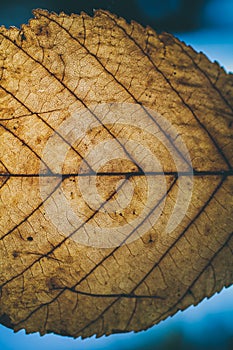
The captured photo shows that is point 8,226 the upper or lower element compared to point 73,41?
lower

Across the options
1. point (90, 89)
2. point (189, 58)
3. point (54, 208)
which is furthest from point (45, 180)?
point (189, 58)

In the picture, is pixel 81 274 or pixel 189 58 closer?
pixel 189 58

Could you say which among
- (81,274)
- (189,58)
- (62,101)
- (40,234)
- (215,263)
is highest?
(62,101)

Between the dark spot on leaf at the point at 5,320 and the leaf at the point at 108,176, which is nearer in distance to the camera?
the leaf at the point at 108,176

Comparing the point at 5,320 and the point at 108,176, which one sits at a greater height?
the point at 108,176

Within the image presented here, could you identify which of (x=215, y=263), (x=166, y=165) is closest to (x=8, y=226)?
(x=166, y=165)

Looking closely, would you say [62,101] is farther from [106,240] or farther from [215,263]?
[215,263]

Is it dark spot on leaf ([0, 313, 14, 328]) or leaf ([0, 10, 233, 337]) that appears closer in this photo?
leaf ([0, 10, 233, 337])
